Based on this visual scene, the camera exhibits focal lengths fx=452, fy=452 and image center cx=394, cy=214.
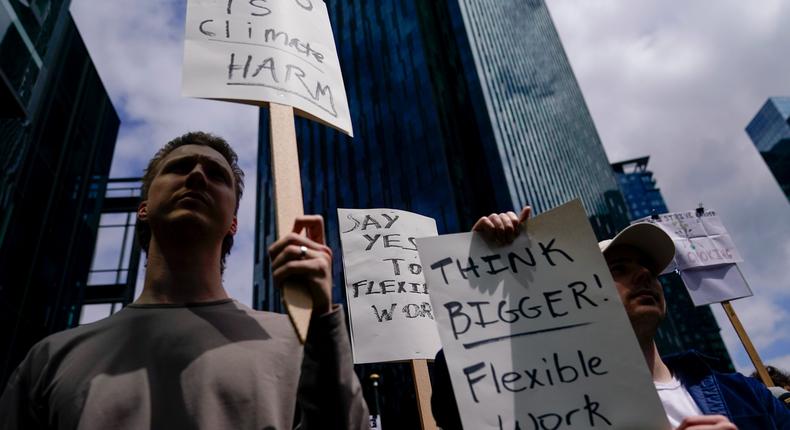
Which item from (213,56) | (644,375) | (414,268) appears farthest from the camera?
(414,268)

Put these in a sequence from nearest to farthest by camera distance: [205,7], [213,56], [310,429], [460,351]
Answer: [310,429]
[460,351]
[213,56]
[205,7]

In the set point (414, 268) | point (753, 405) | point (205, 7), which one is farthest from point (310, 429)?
point (414, 268)

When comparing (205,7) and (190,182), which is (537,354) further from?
(205,7)

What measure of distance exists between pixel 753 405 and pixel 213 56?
2472 millimetres

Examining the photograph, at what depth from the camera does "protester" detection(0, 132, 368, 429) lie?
1084 mm

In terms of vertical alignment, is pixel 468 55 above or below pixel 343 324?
above

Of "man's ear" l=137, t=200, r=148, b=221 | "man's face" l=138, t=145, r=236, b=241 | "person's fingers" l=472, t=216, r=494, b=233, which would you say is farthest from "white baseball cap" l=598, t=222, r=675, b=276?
"man's ear" l=137, t=200, r=148, b=221

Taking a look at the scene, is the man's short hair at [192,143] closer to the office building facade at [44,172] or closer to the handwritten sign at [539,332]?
the handwritten sign at [539,332]

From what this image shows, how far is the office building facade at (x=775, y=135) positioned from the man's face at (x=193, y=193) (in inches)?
3998

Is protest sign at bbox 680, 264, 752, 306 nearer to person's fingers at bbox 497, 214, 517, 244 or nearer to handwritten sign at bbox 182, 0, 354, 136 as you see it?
person's fingers at bbox 497, 214, 517, 244

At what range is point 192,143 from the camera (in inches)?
68.7

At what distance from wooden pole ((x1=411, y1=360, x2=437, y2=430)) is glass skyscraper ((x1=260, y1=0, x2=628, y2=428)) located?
26.3 m

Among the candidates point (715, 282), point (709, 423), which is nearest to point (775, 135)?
point (715, 282)

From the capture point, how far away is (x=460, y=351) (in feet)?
4.58
